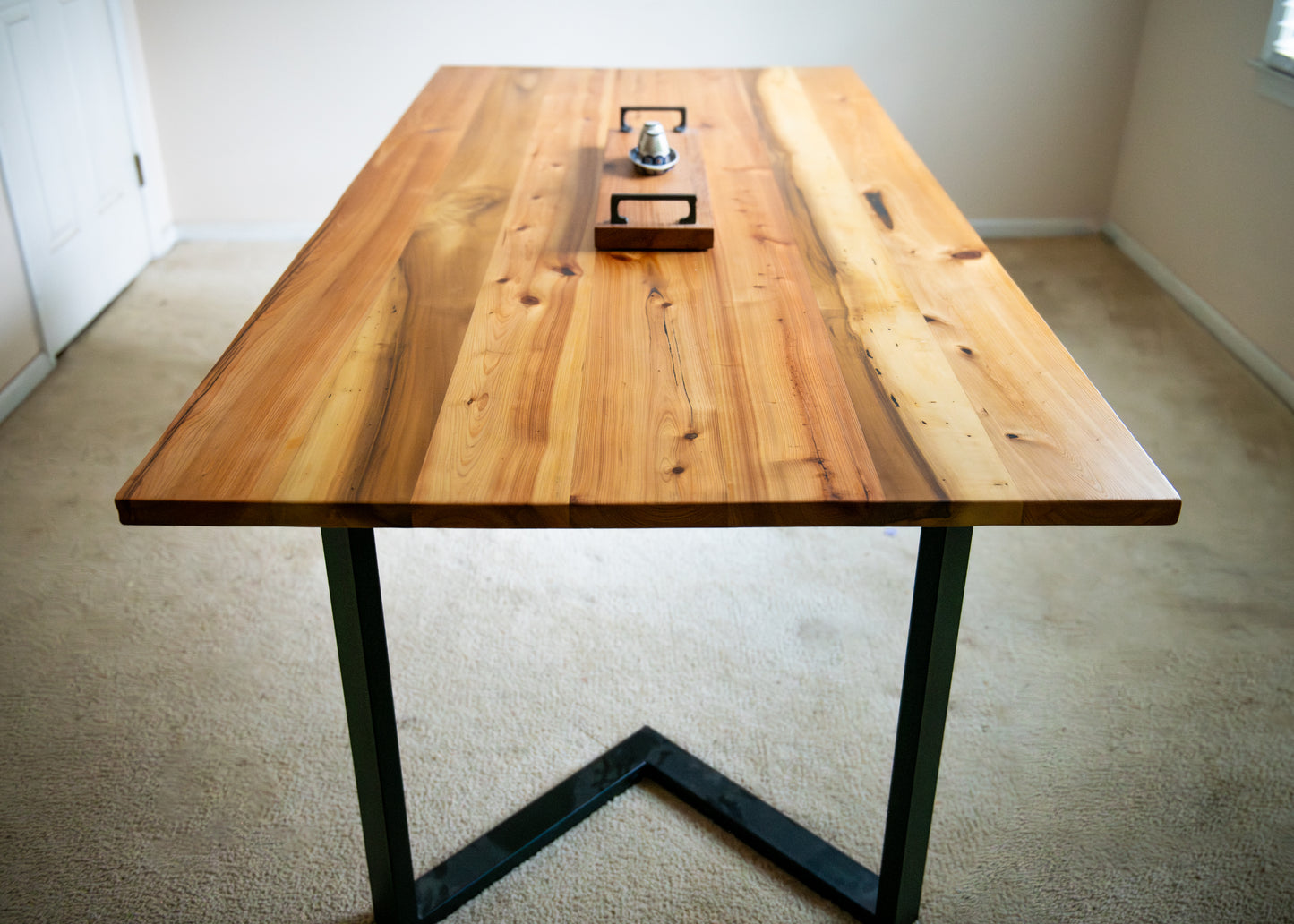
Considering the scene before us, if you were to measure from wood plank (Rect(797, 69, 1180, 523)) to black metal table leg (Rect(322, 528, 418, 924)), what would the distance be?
66cm

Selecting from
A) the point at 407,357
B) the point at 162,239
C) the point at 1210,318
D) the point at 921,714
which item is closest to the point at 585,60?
the point at 162,239

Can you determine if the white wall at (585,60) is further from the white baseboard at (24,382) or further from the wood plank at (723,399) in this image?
the wood plank at (723,399)

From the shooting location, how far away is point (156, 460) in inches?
38.4

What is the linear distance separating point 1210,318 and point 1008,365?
2.20 meters

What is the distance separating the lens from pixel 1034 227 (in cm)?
360

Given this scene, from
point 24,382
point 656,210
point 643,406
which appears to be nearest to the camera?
point 643,406

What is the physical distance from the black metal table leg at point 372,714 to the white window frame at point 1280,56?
264 centimetres

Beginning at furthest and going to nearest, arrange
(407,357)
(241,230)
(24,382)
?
(241,230)
(24,382)
(407,357)

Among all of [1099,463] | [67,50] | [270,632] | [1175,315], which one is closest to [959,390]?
[1099,463]

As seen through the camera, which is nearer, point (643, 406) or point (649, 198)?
point (643, 406)

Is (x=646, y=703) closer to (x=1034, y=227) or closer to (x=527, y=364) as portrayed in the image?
(x=527, y=364)

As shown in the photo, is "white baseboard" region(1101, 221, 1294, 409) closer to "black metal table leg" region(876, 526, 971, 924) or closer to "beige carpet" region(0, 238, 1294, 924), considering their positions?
"beige carpet" region(0, 238, 1294, 924)

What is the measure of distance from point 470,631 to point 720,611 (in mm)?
467

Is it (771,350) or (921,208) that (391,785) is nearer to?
(771,350)
